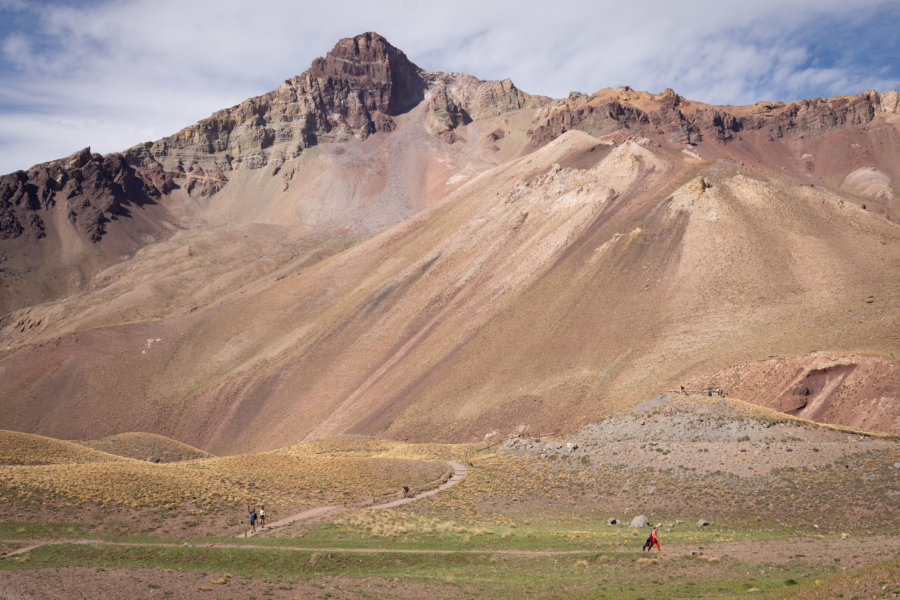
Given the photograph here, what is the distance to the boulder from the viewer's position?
95.9ft

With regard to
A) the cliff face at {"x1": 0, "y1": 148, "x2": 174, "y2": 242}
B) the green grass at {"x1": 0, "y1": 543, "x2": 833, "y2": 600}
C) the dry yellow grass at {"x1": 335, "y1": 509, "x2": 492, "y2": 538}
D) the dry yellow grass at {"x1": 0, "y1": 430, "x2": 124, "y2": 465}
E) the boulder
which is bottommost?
the boulder

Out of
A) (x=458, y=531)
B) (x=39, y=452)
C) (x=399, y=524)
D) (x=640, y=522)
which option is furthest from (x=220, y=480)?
(x=640, y=522)

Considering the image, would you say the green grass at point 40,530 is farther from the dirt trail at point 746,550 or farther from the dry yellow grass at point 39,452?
the dry yellow grass at point 39,452

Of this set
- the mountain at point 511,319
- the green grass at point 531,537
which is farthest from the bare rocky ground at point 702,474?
the mountain at point 511,319

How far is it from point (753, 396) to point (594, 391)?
45.8 ft

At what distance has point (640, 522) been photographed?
29312 millimetres

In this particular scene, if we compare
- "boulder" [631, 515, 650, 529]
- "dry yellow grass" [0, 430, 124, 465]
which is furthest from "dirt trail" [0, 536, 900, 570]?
"dry yellow grass" [0, 430, 124, 465]

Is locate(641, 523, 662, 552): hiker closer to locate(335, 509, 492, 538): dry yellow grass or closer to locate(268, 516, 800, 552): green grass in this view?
locate(268, 516, 800, 552): green grass

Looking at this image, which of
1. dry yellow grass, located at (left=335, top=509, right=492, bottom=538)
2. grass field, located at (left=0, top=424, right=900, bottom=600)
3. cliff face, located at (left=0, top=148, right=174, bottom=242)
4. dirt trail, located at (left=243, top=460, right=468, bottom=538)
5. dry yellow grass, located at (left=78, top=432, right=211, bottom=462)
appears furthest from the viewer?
cliff face, located at (left=0, top=148, right=174, bottom=242)

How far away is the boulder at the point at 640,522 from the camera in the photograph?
29.2 metres

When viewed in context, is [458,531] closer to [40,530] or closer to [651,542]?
[651,542]

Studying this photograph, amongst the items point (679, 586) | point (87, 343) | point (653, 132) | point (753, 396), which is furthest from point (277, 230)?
point (679, 586)

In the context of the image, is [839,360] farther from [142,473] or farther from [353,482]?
[142,473]

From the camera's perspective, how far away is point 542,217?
308 ft
